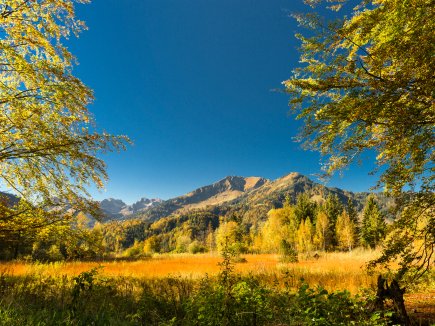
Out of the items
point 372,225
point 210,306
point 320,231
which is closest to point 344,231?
point 320,231

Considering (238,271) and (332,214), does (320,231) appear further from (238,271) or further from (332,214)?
(238,271)

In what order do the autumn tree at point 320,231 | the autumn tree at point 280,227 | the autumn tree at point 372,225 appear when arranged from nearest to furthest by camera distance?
the autumn tree at point 372,225, the autumn tree at point 320,231, the autumn tree at point 280,227

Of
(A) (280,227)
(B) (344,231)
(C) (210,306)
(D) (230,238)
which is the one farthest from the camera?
(A) (280,227)

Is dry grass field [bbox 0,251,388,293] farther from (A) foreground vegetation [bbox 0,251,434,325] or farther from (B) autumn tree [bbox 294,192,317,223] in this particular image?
(B) autumn tree [bbox 294,192,317,223]

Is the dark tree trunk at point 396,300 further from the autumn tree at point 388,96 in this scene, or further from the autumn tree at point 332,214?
the autumn tree at point 332,214

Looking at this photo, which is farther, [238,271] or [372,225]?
[372,225]

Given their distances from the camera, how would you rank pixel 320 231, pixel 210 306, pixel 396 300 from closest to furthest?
1. pixel 210 306
2. pixel 396 300
3. pixel 320 231

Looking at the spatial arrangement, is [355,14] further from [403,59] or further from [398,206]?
[398,206]

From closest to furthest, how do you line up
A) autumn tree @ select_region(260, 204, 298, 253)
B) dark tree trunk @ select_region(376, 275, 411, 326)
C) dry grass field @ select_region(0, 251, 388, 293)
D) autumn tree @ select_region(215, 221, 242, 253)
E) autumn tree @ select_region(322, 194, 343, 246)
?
dark tree trunk @ select_region(376, 275, 411, 326) < autumn tree @ select_region(215, 221, 242, 253) < dry grass field @ select_region(0, 251, 388, 293) < autumn tree @ select_region(260, 204, 298, 253) < autumn tree @ select_region(322, 194, 343, 246)

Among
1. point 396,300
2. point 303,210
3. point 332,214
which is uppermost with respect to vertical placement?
point 303,210

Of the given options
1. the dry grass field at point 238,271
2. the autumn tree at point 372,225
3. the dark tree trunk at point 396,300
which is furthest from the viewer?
the autumn tree at point 372,225

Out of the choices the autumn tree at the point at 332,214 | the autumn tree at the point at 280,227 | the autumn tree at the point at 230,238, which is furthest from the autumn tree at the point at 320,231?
the autumn tree at the point at 230,238

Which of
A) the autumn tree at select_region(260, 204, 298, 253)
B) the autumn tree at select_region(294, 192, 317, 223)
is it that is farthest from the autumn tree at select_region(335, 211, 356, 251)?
the autumn tree at select_region(260, 204, 298, 253)

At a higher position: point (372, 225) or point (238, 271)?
point (372, 225)
